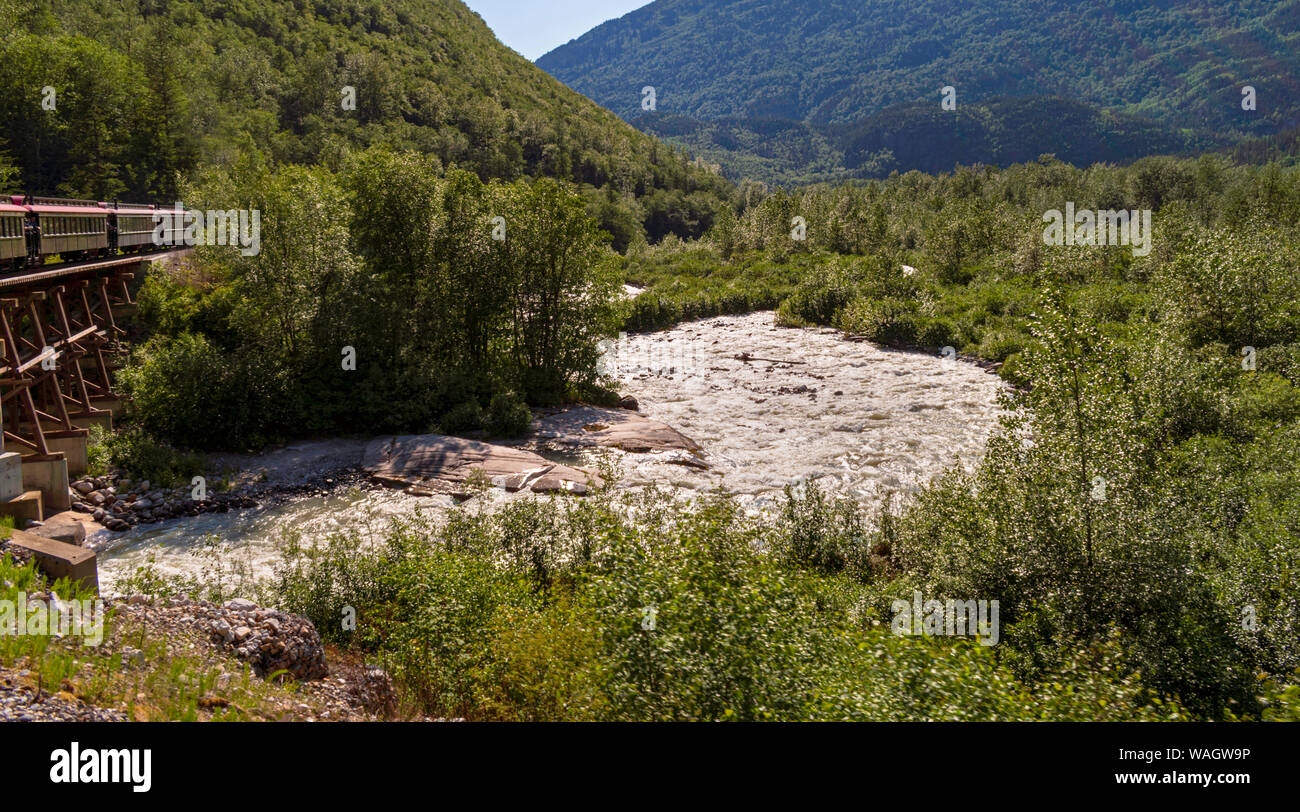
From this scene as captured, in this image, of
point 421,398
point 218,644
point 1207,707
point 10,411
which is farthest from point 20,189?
point 1207,707

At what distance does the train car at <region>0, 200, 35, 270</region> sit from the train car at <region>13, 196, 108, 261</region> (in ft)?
2.06

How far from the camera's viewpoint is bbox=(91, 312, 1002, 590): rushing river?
68.6 ft

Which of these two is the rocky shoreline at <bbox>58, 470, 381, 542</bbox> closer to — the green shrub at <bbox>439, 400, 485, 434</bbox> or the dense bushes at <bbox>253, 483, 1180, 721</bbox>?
the green shrub at <bbox>439, 400, 485, 434</bbox>

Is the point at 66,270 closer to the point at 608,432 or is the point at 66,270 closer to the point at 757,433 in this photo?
the point at 608,432

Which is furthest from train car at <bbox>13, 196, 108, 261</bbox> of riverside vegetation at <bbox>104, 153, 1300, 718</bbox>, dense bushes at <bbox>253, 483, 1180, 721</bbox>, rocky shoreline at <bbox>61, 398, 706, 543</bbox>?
dense bushes at <bbox>253, 483, 1180, 721</bbox>

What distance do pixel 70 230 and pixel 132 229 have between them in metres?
7.22

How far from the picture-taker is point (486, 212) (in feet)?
107

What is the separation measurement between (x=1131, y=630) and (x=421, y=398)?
25.3 metres

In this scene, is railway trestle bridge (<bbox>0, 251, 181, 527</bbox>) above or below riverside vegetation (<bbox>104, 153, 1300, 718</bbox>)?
above

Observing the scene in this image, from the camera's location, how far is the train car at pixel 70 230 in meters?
21.9

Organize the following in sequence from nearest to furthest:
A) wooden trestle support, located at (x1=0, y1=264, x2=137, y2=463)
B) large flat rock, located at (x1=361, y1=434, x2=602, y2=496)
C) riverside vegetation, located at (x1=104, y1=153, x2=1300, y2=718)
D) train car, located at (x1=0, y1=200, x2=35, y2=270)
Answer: riverside vegetation, located at (x1=104, y1=153, x2=1300, y2=718) < train car, located at (x1=0, y1=200, x2=35, y2=270) < wooden trestle support, located at (x1=0, y1=264, x2=137, y2=463) < large flat rock, located at (x1=361, y1=434, x2=602, y2=496)

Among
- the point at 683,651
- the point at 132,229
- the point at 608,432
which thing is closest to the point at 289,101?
the point at 132,229

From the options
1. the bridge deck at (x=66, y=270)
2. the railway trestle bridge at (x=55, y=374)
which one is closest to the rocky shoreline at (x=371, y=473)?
the railway trestle bridge at (x=55, y=374)
